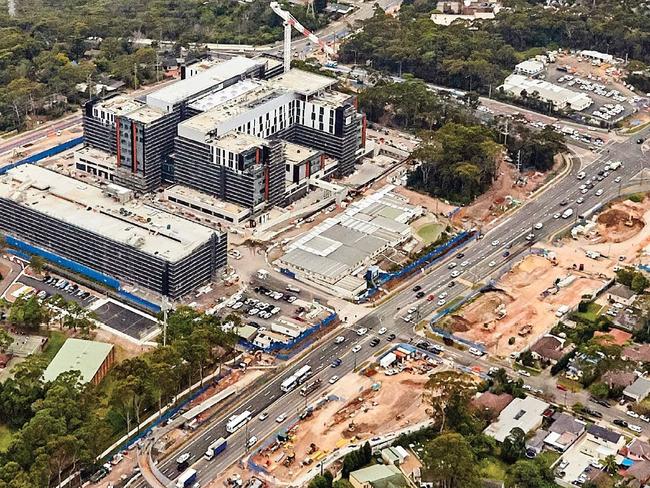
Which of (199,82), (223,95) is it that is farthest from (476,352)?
(199,82)

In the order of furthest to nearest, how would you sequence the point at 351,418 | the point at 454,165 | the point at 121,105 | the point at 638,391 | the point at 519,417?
the point at 121,105, the point at 454,165, the point at 638,391, the point at 351,418, the point at 519,417

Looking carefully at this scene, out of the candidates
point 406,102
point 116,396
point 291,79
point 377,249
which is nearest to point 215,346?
point 116,396

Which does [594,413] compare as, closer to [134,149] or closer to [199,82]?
[134,149]

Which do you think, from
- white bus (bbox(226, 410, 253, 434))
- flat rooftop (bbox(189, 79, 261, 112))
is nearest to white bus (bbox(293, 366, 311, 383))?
white bus (bbox(226, 410, 253, 434))

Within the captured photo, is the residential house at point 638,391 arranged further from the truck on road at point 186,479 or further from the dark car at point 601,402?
the truck on road at point 186,479

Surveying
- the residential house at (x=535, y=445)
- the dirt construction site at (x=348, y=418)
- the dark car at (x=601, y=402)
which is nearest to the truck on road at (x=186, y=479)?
the dirt construction site at (x=348, y=418)

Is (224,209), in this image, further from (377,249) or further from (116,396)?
(116,396)
